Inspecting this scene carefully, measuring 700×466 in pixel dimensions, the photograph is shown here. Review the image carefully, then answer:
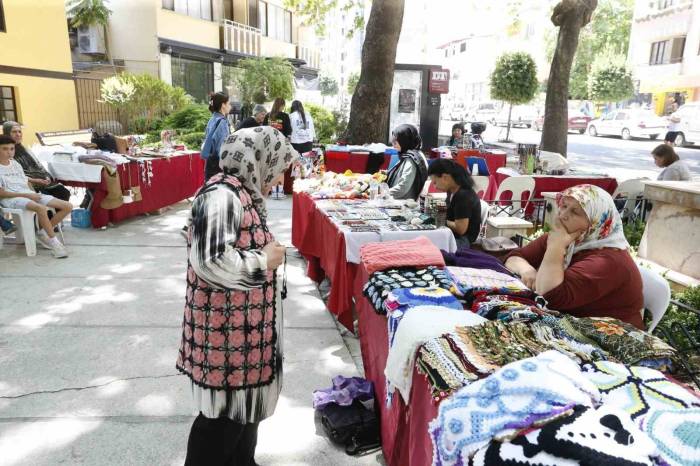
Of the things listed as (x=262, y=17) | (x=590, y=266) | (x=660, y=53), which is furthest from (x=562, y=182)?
(x=660, y=53)

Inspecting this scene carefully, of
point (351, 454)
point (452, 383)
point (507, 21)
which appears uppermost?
point (507, 21)

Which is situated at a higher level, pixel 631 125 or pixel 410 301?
pixel 631 125

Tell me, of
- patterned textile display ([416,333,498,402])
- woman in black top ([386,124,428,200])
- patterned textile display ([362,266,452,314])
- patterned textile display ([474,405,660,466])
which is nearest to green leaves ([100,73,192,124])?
woman in black top ([386,124,428,200])

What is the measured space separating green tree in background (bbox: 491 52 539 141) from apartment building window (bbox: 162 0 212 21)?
39.8 ft

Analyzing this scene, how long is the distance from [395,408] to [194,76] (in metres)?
22.2

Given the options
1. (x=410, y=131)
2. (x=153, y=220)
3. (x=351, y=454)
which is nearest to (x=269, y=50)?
(x=153, y=220)

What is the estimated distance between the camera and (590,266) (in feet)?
8.18

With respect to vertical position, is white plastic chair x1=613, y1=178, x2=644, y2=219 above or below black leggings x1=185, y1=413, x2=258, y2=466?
above

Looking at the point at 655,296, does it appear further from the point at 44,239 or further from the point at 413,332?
the point at 44,239

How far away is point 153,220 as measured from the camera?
25.6ft

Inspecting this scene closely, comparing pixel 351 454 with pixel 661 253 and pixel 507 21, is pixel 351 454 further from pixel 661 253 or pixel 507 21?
pixel 507 21

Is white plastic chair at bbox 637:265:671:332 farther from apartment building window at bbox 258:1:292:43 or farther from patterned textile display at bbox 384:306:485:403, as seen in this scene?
apartment building window at bbox 258:1:292:43

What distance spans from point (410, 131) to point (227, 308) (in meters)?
3.93

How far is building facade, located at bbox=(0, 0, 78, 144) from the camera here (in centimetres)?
1180
